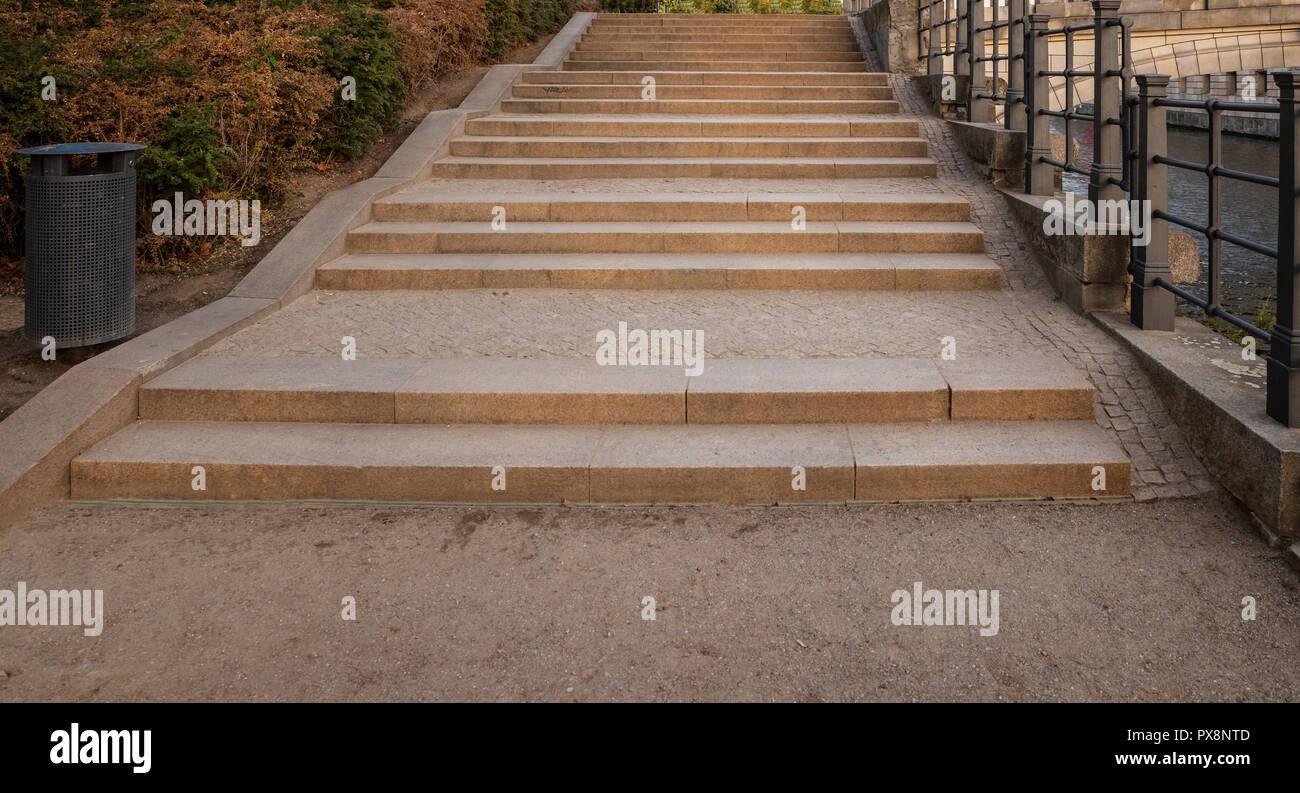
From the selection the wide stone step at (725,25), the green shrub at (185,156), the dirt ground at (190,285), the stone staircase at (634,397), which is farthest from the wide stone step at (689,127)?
the wide stone step at (725,25)

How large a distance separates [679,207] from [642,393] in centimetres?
360

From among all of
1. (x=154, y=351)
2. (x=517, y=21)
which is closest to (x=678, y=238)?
(x=154, y=351)

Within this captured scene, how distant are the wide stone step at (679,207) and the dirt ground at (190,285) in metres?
0.87

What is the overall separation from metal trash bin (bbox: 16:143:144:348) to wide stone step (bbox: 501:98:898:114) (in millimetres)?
6131

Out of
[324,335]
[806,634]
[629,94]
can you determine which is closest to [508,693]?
[806,634]

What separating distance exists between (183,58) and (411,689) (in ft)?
25.1

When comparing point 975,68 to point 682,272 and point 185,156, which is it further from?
point 185,156

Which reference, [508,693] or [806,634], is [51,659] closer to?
[508,693]

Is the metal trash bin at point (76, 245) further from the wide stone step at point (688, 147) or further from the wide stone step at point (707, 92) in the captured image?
the wide stone step at point (707, 92)

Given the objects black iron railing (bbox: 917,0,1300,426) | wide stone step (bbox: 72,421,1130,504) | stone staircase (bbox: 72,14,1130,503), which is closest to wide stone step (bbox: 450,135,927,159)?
stone staircase (bbox: 72,14,1130,503)

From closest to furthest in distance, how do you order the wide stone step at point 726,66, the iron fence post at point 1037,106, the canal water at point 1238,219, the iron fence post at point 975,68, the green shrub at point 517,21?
the iron fence post at point 1037,106 < the canal water at point 1238,219 < the iron fence post at point 975,68 < the wide stone step at point 726,66 < the green shrub at point 517,21

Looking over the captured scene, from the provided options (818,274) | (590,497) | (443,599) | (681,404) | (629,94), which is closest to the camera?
(443,599)

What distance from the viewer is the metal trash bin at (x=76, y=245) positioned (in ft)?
20.0

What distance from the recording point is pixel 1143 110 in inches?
222
